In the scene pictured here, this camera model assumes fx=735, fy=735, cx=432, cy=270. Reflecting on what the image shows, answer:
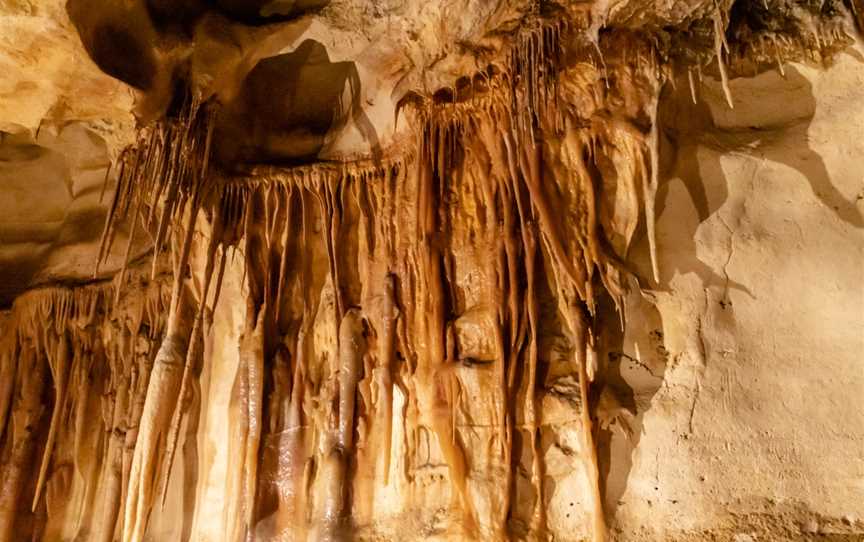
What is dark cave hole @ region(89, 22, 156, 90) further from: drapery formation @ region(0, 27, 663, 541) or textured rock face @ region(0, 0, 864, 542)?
drapery formation @ region(0, 27, 663, 541)

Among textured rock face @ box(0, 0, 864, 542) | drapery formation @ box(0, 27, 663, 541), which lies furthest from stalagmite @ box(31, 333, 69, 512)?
textured rock face @ box(0, 0, 864, 542)

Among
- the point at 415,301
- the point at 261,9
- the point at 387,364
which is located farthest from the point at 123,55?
the point at 387,364

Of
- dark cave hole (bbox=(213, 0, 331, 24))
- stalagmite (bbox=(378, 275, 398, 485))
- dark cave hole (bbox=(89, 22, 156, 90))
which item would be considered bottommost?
stalagmite (bbox=(378, 275, 398, 485))

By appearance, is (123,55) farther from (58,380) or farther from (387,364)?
(58,380)

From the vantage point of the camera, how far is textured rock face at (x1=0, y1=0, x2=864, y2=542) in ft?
12.4

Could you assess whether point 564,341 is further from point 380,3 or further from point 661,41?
point 380,3

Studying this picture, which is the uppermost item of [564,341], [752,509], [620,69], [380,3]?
[380,3]

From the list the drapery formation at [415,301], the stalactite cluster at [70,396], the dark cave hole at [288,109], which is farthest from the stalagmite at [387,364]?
the stalactite cluster at [70,396]

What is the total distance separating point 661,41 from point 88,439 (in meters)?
5.34

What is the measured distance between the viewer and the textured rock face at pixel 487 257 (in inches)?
149

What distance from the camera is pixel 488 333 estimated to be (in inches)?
166

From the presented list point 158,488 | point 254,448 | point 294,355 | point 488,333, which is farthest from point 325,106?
point 158,488

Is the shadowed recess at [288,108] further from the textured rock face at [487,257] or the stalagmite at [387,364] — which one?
the stalagmite at [387,364]

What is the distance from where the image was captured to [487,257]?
429 centimetres
